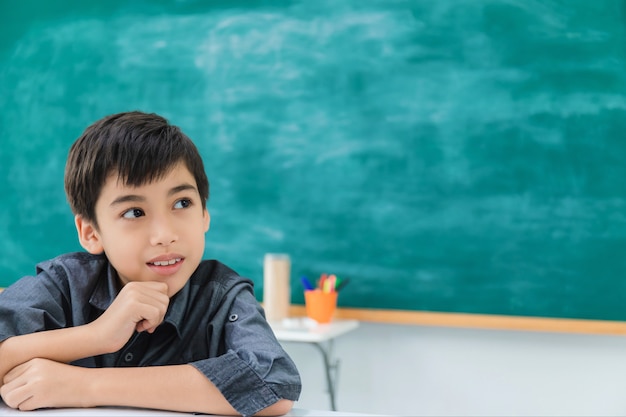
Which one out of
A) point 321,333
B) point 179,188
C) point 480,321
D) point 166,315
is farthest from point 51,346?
point 480,321

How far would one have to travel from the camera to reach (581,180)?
239cm

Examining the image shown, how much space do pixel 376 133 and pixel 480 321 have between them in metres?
0.79

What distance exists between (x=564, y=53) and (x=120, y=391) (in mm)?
2064

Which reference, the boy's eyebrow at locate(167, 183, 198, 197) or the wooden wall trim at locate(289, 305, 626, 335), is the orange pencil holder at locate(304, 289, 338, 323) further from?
the boy's eyebrow at locate(167, 183, 198, 197)

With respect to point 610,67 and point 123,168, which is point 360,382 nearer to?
point 610,67

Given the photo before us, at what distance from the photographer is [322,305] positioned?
98.4 inches

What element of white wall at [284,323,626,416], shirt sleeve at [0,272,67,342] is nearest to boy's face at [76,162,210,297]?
shirt sleeve at [0,272,67,342]

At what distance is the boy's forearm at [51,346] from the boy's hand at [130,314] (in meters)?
0.01

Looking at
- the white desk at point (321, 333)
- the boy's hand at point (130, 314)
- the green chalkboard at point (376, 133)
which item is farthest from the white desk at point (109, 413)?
the green chalkboard at point (376, 133)

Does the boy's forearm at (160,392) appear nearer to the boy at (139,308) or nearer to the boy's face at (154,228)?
the boy at (139,308)

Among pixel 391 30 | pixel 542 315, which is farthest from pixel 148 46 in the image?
pixel 542 315

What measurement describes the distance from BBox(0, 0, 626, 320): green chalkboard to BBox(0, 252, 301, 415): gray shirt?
154 cm

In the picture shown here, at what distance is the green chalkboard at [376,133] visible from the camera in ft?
7.88

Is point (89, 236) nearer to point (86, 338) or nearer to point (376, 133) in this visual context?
point (86, 338)
